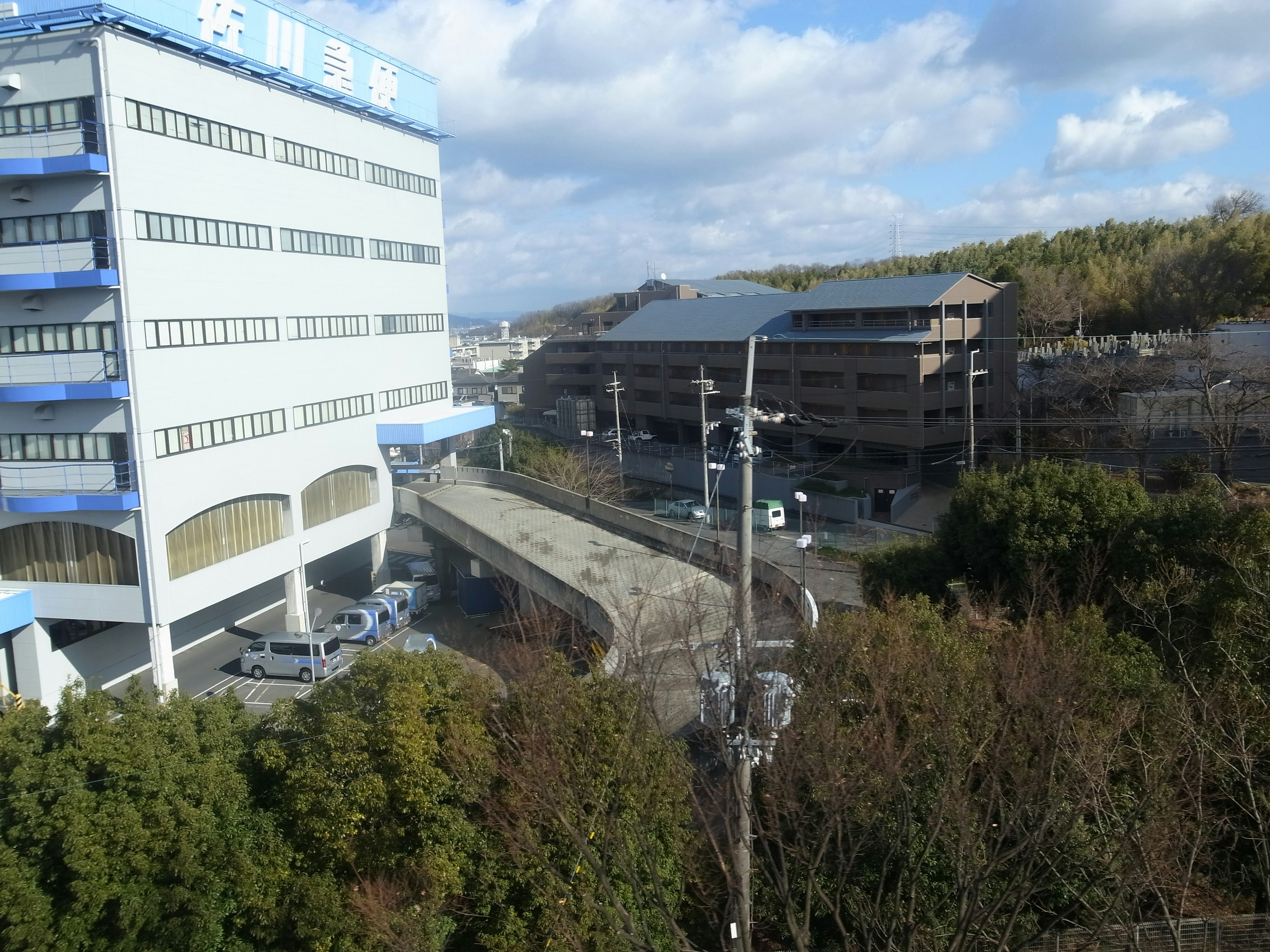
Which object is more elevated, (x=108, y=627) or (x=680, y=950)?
(x=680, y=950)

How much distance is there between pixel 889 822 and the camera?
8266mm

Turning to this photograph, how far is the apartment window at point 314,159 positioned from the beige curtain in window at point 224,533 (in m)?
Answer: 8.53

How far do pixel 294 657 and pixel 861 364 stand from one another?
20.8m

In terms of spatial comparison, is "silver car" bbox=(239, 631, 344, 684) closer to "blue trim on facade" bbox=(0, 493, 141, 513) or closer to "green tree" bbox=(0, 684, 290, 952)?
"blue trim on facade" bbox=(0, 493, 141, 513)

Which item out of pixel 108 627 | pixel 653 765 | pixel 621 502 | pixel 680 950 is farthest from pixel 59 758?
pixel 621 502

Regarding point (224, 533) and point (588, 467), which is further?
point (588, 467)

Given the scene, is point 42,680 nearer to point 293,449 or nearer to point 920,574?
point 293,449

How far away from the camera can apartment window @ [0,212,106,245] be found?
727 inches

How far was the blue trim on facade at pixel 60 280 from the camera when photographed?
18.2 m

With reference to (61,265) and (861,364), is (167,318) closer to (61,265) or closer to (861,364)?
(61,265)

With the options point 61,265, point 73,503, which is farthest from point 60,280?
point 73,503

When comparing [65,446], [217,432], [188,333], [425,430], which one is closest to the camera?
[65,446]

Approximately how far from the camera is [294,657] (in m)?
21.0

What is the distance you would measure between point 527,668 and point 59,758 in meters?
4.32
